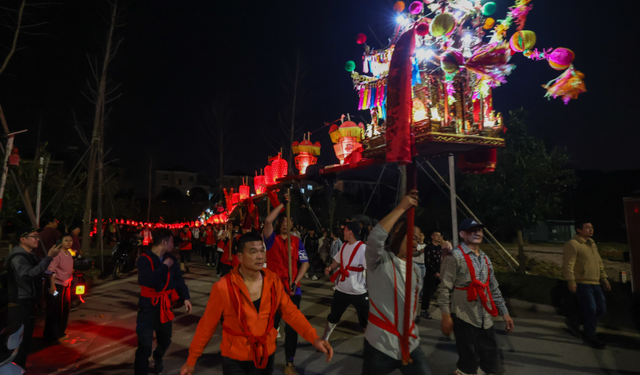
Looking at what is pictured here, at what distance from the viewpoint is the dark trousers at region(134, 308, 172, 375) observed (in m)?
4.23

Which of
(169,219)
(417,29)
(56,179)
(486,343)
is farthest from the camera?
(169,219)

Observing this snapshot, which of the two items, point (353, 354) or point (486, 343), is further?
point (353, 354)

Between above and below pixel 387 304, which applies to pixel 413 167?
above

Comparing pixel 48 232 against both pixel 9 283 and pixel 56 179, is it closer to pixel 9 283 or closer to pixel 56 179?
pixel 9 283

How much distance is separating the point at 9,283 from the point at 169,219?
45098 mm

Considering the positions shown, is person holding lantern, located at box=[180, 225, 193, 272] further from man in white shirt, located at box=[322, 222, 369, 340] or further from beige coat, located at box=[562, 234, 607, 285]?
beige coat, located at box=[562, 234, 607, 285]

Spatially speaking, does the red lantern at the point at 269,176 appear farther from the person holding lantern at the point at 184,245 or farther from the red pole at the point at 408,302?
the red pole at the point at 408,302

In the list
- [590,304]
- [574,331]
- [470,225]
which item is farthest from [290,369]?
[574,331]

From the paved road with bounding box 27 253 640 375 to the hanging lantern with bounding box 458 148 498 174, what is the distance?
2.71 metres

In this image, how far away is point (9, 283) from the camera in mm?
4766

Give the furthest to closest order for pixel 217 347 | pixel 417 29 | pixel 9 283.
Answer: pixel 217 347, pixel 9 283, pixel 417 29

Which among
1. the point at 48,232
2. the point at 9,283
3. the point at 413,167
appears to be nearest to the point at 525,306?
the point at 413,167

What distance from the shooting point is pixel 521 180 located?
39.7 ft

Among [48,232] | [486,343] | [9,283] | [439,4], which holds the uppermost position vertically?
[439,4]
